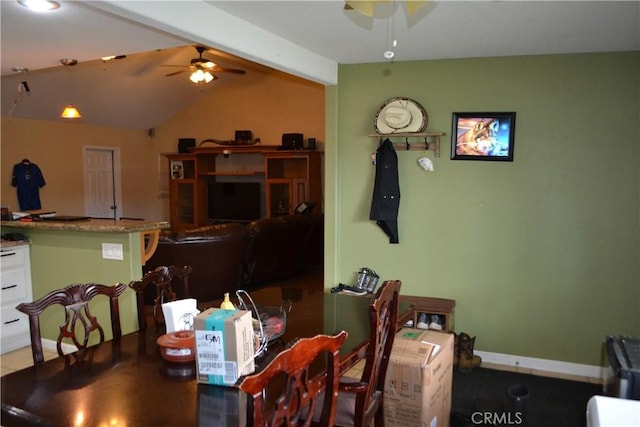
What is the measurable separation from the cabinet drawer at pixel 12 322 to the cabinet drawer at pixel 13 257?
1.14 feet

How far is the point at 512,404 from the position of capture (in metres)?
2.63

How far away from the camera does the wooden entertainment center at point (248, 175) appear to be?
778cm

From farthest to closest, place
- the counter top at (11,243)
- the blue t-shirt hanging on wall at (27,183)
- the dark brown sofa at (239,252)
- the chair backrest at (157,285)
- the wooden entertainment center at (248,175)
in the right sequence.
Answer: the wooden entertainment center at (248,175) → the blue t-shirt hanging on wall at (27,183) → the dark brown sofa at (239,252) → the counter top at (11,243) → the chair backrest at (157,285)

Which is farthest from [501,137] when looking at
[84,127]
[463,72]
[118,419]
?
[84,127]

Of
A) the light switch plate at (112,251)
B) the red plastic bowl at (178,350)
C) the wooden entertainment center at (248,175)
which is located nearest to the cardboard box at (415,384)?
the red plastic bowl at (178,350)

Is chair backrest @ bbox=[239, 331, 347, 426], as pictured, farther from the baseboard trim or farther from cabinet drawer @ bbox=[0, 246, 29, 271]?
cabinet drawer @ bbox=[0, 246, 29, 271]

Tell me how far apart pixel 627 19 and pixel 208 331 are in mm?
2739

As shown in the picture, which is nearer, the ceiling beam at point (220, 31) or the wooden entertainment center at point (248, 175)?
the ceiling beam at point (220, 31)

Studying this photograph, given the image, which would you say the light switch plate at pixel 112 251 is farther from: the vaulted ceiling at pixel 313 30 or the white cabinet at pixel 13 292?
the vaulted ceiling at pixel 313 30

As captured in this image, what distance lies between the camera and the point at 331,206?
13.4 feet

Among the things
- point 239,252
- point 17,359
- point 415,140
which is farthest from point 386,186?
point 17,359

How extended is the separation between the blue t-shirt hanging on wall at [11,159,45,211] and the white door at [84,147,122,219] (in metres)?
1.01

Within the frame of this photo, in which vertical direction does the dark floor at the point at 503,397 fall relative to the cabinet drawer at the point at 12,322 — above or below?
below

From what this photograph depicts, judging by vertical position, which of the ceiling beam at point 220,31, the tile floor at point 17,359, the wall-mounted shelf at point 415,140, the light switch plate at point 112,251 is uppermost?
the ceiling beam at point 220,31
